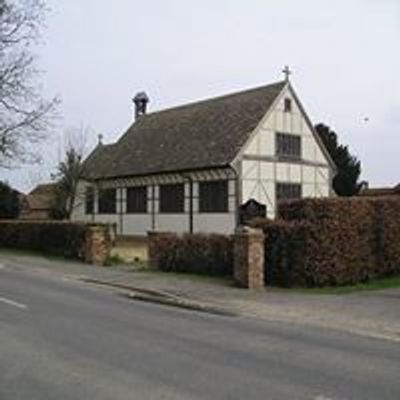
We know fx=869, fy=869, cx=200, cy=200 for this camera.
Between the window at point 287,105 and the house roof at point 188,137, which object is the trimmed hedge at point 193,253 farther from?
the window at point 287,105

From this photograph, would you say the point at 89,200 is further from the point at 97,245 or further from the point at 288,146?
A: the point at 97,245

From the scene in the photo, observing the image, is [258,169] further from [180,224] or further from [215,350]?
[215,350]

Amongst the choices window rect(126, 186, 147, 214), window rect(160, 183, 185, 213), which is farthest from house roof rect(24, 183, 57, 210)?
window rect(160, 183, 185, 213)

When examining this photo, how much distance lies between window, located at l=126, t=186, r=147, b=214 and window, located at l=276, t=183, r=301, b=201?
28.4 ft

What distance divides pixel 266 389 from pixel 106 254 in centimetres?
2307

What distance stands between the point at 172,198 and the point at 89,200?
11.7 meters

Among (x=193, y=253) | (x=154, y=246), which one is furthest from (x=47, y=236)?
(x=193, y=253)

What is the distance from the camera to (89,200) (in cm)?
5931

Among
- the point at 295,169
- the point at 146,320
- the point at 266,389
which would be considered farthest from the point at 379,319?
the point at 295,169

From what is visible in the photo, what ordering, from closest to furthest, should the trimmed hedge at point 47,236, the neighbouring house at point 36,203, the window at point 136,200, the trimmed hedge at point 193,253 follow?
the trimmed hedge at point 193,253, the trimmed hedge at point 47,236, the window at point 136,200, the neighbouring house at point 36,203

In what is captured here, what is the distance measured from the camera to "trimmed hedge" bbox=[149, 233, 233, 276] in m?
25.2

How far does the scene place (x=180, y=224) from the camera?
4806 cm

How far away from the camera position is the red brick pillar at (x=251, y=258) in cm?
2222

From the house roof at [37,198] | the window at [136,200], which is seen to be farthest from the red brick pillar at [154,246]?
the house roof at [37,198]
